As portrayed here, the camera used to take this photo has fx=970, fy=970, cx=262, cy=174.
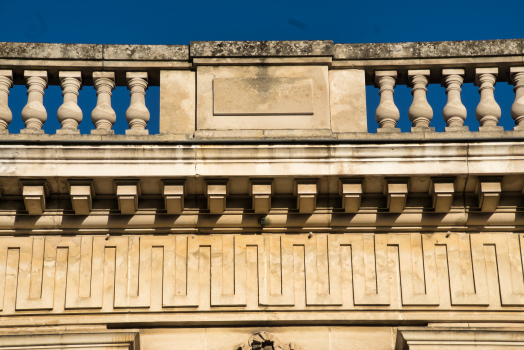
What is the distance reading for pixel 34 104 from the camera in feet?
38.1

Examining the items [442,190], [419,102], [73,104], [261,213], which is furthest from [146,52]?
[442,190]

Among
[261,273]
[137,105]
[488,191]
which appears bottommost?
[261,273]

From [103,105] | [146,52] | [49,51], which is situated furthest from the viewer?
[146,52]

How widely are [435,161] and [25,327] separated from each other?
498cm

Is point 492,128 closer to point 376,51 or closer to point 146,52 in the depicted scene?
point 376,51

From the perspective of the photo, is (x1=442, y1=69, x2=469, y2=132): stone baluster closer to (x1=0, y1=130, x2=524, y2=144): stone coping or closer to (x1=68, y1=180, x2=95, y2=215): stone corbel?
(x1=0, y1=130, x2=524, y2=144): stone coping

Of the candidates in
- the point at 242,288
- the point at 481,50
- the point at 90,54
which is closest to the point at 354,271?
the point at 242,288

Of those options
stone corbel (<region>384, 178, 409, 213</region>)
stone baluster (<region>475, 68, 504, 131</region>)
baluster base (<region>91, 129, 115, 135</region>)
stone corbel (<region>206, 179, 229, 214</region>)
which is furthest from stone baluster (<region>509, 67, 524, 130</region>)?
baluster base (<region>91, 129, 115, 135</region>)

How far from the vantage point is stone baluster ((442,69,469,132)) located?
1152 centimetres

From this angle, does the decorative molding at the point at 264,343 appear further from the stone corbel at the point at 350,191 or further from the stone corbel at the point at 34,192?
the stone corbel at the point at 34,192

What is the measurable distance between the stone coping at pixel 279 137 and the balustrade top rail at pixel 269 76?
148mm

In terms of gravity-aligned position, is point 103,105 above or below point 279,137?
above

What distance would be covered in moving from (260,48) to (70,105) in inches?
94.8

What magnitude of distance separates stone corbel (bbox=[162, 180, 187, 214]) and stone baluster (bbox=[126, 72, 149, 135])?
0.80m
